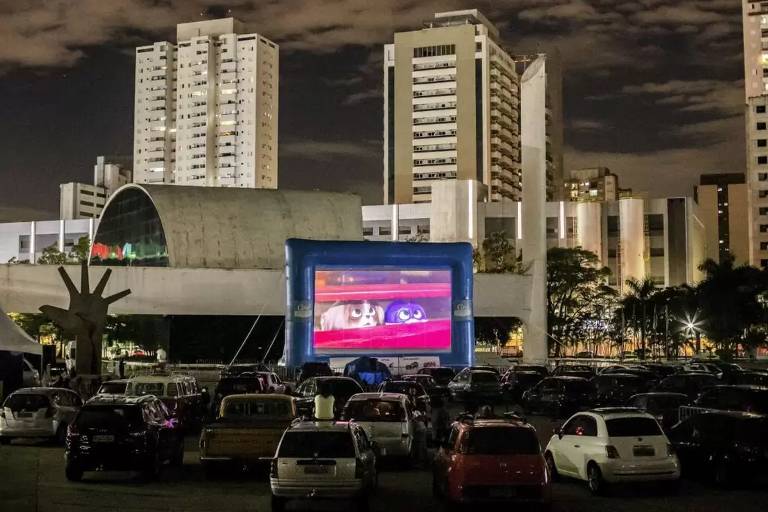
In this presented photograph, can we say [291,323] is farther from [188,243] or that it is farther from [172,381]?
[172,381]

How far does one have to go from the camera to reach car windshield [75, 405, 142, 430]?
16.5 metres

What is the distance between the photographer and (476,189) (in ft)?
385

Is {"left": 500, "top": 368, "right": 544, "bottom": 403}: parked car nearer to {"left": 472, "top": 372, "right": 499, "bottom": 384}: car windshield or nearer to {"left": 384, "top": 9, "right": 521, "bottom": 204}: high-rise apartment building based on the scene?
{"left": 472, "top": 372, "right": 499, "bottom": 384}: car windshield

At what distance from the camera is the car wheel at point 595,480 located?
1535 centimetres

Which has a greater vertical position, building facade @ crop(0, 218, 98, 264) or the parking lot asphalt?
building facade @ crop(0, 218, 98, 264)

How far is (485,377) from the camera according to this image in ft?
123

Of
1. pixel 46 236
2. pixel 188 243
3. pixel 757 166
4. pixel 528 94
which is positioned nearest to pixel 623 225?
pixel 757 166

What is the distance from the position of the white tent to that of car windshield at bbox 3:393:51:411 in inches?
378

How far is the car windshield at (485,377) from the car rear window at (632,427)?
21.7 meters

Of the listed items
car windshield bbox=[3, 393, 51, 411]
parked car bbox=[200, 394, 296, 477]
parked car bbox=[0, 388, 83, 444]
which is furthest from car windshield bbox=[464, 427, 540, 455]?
car windshield bbox=[3, 393, 51, 411]

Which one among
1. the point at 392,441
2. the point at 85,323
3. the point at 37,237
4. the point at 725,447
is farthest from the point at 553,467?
the point at 37,237

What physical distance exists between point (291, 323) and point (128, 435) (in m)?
36.6

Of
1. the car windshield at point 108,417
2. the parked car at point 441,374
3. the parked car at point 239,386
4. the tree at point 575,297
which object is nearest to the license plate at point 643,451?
the car windshield at point 108,417

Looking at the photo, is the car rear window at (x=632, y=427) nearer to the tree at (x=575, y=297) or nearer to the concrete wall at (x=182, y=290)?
the concrete wall at (x=182, y=290)
